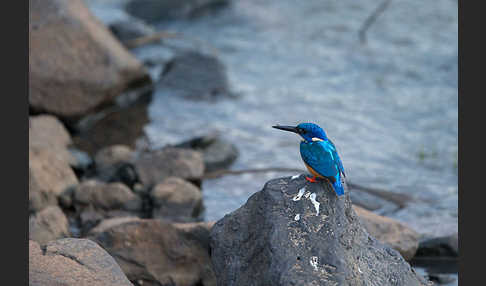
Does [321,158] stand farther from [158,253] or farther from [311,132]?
[158,253]

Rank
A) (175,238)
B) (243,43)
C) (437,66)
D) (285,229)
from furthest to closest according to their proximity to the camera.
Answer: (243,43) < (437,66) < (175,238) < (285,229)

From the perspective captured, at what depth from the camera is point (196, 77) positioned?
372 inches

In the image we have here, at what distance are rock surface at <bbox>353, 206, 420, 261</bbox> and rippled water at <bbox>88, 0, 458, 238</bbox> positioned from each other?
0.53 metres

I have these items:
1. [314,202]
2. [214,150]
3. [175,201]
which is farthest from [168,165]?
[314,202]

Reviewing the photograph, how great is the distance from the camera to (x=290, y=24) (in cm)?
1193

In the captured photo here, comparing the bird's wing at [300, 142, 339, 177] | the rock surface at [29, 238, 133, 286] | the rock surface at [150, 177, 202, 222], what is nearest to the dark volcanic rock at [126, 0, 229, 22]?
the rock surface at [150, 177, 202, 222]

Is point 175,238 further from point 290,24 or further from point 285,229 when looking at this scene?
point 290,24

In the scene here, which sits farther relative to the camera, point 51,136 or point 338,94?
point 338,94

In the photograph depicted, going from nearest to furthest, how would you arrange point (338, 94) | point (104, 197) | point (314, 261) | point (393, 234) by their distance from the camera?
point (314, 261)
point (393, 234)
point (104, 197)
point (338, 94)

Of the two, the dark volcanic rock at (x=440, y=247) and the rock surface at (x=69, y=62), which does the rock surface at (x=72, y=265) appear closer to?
the dark volcanic rock at (x=440, y=247)

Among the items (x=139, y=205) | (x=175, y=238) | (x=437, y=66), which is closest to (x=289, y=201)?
(x=175, y=238)

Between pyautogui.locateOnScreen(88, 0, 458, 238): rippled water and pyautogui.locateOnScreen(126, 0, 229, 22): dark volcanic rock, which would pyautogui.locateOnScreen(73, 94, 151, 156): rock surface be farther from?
pyautogui.locateOnScreen(126, 0, 229, 22): dark volcanic rock

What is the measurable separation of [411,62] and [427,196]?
4.09m

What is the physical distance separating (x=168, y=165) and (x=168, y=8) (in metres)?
6.54
